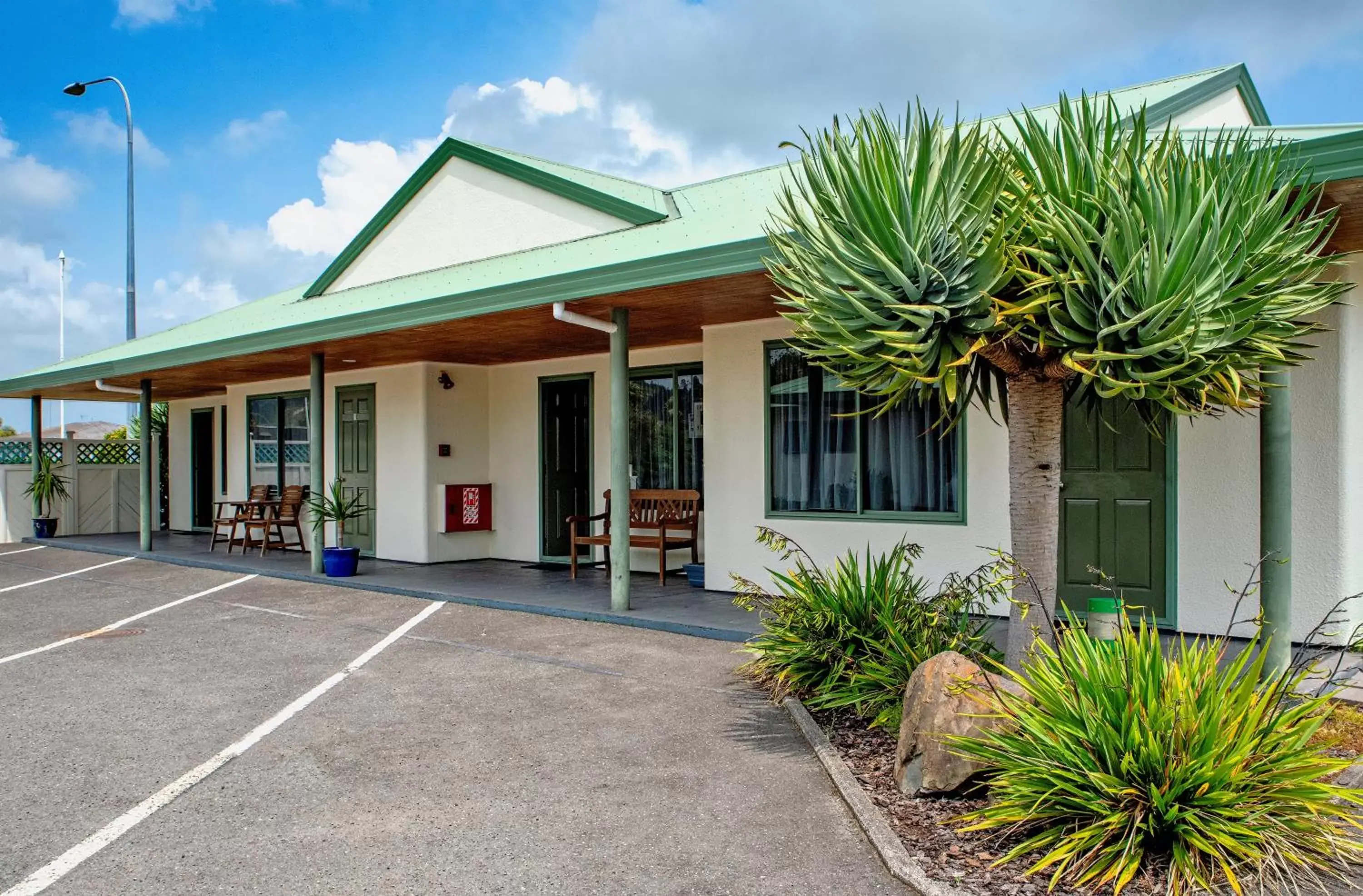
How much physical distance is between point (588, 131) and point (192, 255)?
13.4 meters

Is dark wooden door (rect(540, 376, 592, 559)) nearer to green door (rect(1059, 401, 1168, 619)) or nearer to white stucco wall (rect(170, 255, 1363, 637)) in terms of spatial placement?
white stucco wall (rect(170, 255, 1363, 637))

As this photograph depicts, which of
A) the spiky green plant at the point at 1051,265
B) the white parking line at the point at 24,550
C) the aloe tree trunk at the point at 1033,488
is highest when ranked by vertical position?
the spiky green plant at the point at 1051,265

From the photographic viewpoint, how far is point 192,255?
3023cm

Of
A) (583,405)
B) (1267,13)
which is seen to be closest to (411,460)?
(583,405)

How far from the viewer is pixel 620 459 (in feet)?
25.5

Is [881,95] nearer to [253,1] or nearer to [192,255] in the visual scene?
[253,1]

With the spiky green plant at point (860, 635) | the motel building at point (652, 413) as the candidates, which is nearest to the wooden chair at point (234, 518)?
the motel building at point (652, 413)

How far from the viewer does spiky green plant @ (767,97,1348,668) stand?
3756mm

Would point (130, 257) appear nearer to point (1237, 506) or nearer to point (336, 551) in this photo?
point (336, 551)

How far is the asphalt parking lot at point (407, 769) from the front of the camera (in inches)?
128

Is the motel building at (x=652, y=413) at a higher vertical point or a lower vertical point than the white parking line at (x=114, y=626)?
higher

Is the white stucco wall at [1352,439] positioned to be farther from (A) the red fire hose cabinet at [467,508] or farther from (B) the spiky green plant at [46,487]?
(B) the spiky green plant at [46,487]

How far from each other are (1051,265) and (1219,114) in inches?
260

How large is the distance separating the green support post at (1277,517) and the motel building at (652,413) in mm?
38
